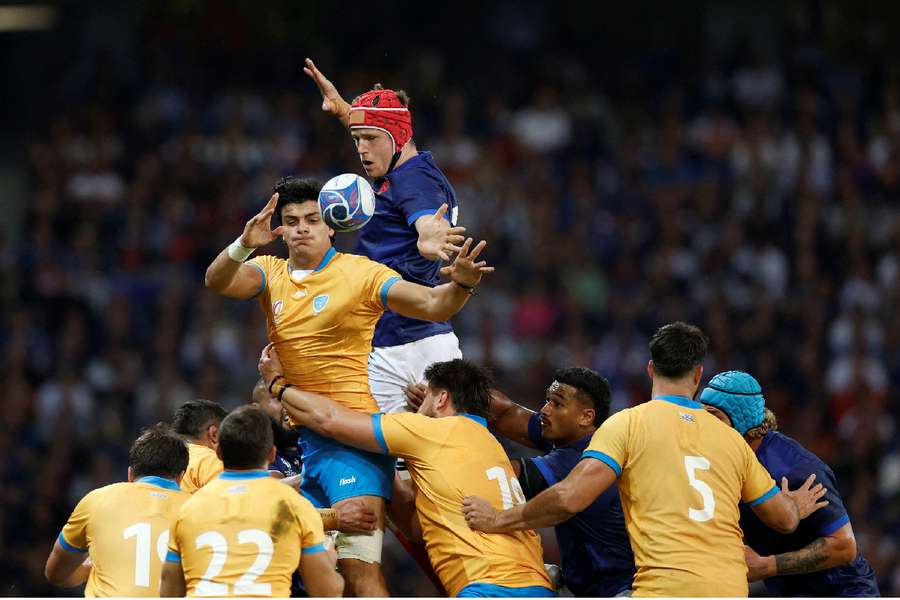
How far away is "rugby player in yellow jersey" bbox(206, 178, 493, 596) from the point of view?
7008mm

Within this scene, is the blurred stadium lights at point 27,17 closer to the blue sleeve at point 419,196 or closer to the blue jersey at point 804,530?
the blue sleeve at point 419,196

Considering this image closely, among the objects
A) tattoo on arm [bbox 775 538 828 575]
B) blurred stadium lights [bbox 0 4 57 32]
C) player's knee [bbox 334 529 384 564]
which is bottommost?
tattoo on arm [bbox 775 538 828 575]

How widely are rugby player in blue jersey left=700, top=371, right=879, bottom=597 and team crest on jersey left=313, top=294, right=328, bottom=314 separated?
6.94 feet

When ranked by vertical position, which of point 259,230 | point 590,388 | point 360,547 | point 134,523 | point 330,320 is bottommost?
point 360,547

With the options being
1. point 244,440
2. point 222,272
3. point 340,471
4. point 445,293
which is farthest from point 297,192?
point 244,440

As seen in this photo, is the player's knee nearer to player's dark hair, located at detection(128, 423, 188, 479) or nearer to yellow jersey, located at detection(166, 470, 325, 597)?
yellow jersey, located at detection(166, 470, 325, 597)

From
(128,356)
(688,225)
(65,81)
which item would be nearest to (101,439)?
(128,356)

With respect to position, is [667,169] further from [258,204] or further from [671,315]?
[258,204]

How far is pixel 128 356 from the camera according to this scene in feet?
47.4

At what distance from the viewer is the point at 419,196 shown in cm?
754

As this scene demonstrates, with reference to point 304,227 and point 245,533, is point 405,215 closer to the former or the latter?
point 304,227

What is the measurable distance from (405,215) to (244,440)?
2.00m

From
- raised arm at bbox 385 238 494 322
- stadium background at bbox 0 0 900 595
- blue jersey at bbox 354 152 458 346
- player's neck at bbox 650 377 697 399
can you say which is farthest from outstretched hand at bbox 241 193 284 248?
stadium background at bbox 0 0 900 595

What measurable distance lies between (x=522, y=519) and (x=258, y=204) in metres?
9.63
